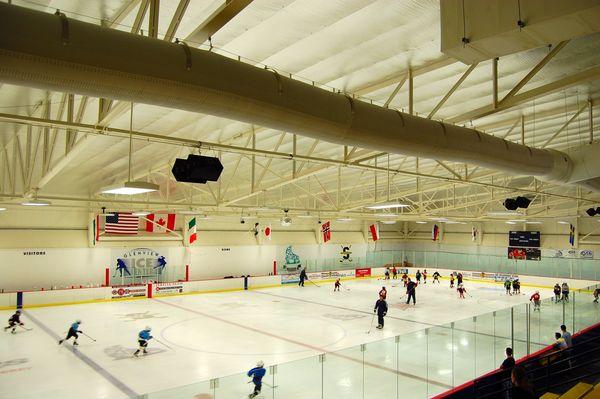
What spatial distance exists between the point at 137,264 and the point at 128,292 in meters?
3.19

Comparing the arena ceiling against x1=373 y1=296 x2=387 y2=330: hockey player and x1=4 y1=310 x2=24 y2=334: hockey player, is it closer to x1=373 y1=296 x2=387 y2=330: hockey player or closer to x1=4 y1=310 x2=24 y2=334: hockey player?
x1=4 y1=310 x2=24 y2=334: hockey player

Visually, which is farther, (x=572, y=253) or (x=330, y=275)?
(x=572, y=253)

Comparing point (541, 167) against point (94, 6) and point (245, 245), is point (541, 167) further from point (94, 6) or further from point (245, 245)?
point (245, 245)

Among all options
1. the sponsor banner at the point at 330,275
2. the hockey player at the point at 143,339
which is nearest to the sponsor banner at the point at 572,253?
the sponsor banner at the point at 330,275

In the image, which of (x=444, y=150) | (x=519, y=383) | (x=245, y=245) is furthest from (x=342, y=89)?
(x=245, y=245)

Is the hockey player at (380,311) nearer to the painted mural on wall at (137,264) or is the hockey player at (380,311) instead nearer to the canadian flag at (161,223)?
the canadian flag at (161,223)

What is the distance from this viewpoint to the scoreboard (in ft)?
137

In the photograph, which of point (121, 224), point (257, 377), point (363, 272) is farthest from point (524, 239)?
point (257, 377)

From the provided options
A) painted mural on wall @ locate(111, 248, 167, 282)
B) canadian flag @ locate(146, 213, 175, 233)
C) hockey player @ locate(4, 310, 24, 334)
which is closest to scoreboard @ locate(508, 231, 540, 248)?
canadian flag @ locate(146, 213, 175, 233)

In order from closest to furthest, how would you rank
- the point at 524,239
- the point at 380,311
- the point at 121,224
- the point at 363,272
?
the point at 380,311 → the point at 121,224 → the point at 524,239 → the point at 363,272

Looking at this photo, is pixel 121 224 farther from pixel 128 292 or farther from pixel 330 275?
pixel 330 275

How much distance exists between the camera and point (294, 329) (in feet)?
65.0

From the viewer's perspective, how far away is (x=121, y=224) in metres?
26.2

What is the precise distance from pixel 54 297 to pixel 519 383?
25.5 metres
